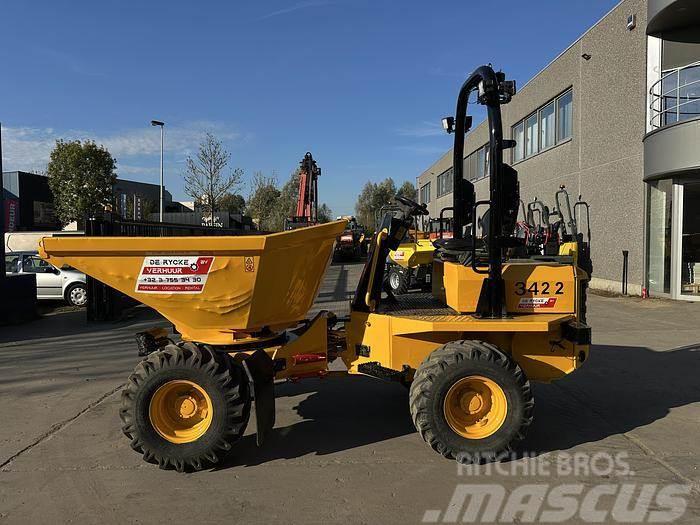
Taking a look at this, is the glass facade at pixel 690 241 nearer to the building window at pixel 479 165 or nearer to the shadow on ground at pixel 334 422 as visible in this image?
the shadow on ground at pixel 334 422

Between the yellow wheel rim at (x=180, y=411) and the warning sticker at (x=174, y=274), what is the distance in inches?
29.1

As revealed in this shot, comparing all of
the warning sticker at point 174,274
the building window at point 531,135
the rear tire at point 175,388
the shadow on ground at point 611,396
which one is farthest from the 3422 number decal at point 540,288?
the building window at point 531,135

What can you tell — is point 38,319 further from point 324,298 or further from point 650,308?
point 650,308

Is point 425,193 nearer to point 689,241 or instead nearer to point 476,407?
point 689,241

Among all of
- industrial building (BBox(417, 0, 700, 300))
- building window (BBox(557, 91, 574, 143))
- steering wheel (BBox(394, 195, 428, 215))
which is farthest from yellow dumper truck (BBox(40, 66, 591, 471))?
building window (BBox(557, 91, 574, 143))

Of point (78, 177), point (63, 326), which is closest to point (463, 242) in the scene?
point (63, 326)

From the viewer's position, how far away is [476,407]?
4305mm

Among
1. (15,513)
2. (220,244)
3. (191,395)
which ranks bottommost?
(15,513)

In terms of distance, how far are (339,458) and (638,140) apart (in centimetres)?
1436

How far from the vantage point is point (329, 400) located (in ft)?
18.8

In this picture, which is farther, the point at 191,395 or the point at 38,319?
the point at 38,319

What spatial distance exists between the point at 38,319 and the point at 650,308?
1412 centimetres

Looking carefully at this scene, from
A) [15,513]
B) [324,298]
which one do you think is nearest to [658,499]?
[15,513]

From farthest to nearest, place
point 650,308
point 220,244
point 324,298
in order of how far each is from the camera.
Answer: point 324,298 → point 650,308 → point 220,244
